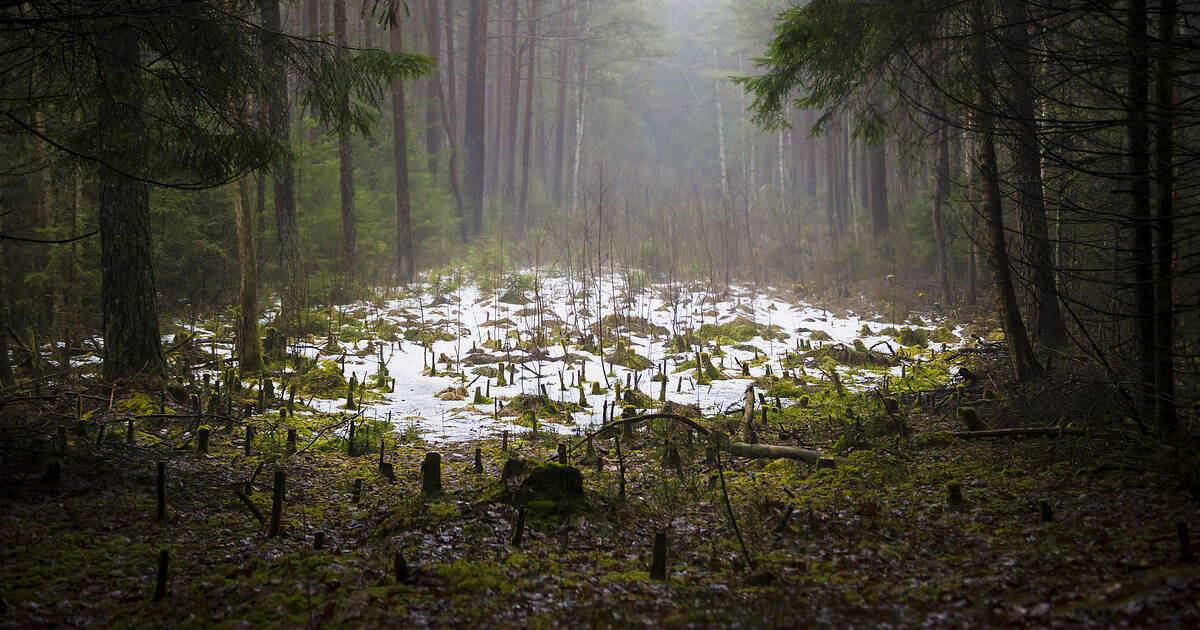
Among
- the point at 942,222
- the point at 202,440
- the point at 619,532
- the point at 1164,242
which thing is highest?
the point at 942,222

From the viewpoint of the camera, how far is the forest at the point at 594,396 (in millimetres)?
3326

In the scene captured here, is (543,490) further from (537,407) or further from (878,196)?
(878,196)

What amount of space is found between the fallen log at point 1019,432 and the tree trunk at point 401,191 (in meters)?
14.3

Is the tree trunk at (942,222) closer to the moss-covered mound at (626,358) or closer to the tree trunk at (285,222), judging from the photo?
the moss-covered mound at (626,358)

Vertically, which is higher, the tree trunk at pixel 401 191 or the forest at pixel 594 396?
the tree trunk at pixel 401 191

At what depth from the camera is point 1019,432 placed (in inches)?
207

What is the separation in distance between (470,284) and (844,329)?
31.4 ft

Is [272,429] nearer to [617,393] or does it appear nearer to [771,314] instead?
[617,393]

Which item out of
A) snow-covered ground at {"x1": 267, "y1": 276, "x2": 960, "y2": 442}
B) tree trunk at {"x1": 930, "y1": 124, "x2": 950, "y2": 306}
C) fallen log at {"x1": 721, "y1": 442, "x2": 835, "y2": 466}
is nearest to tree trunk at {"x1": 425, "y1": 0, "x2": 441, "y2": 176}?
snow-covered ground at {"x1": 267, "y1": 276, "x2": 960, "y2": 442}

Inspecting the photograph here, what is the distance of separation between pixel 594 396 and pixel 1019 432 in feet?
15.9

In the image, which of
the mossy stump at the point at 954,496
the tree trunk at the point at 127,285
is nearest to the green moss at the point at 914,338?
the mossy stump at the point at 954,496

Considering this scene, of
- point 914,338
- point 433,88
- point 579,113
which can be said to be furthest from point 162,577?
point 579,113

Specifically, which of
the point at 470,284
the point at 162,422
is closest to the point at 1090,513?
the point at 162,422

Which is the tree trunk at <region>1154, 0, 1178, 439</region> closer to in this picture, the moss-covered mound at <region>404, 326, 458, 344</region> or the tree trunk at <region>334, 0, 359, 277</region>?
the moss-covered mound at <region>404, 326, 458, 344</region>
